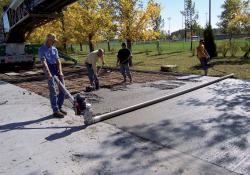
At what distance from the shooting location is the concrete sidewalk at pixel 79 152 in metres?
4.66

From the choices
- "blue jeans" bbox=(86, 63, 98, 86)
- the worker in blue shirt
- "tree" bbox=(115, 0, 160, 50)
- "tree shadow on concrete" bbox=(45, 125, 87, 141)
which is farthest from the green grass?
"tree shadow on concrete" bbox=(45, 125, 87, 141)

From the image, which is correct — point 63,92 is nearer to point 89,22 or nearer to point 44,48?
point 44,48

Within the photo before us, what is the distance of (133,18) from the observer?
859 inches

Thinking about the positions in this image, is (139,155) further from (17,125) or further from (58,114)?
(17,125)

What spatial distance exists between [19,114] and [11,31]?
13.7 metres

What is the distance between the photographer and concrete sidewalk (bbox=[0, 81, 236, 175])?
4660mm

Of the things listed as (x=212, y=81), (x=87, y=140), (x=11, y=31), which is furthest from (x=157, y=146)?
(x=11, y=31)

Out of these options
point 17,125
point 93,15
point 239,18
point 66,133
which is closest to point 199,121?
point 66,133

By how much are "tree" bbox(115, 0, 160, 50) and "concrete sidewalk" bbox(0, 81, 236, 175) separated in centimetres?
1490

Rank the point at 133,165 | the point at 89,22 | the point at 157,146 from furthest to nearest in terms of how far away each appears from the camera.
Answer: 1. the point at 89,22
2. the point at 157,146
3. the point at 133,165

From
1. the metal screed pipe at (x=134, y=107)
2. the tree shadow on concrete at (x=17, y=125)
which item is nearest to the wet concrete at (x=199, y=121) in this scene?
the metal screed pipe at (x=134, y=107)

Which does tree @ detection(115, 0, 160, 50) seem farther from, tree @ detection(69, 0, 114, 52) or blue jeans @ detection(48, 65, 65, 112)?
blue jeans @ detection(48, 65, 65, 112)

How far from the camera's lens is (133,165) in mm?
4758

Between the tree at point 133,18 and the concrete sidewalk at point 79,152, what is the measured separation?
1490 cm
